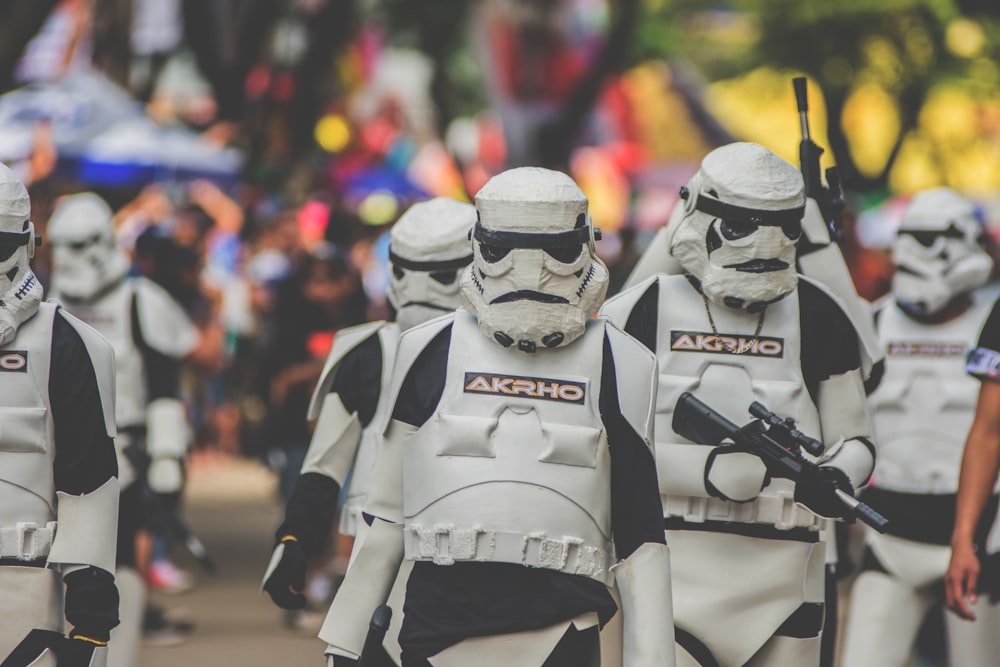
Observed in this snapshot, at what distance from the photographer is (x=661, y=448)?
213 inches

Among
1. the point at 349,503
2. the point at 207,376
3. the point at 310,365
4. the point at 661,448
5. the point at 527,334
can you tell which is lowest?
the point at 207,376

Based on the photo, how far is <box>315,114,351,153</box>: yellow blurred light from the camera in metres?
30.6

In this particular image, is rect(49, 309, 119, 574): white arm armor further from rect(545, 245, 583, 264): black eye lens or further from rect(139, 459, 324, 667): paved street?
rect(139, 459, 324, 667): paved street

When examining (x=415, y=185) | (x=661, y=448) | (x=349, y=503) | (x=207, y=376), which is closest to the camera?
(x=661, y=448)

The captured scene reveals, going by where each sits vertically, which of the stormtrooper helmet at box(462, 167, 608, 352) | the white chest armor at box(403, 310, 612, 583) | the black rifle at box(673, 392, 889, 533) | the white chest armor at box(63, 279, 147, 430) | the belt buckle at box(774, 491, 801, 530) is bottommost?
the white chest armor at box(63, 279, 147, 430)

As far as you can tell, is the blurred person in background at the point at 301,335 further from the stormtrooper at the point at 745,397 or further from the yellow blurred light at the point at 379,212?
the stormtrooper at the point at 745,397

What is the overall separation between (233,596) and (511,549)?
735cm

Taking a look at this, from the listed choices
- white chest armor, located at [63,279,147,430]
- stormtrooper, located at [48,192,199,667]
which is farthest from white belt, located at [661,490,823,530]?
white chest armor, located at [63,279,147,430]

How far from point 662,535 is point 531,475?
360 millimetres

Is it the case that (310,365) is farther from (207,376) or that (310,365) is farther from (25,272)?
(207,376)

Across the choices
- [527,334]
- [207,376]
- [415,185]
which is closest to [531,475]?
[527,334]

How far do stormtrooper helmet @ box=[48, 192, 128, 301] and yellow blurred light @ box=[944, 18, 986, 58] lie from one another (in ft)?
83.6

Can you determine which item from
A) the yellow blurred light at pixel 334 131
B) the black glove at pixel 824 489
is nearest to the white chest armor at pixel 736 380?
the black glove at pixel 824 489

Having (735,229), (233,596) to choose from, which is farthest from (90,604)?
(233,596)
